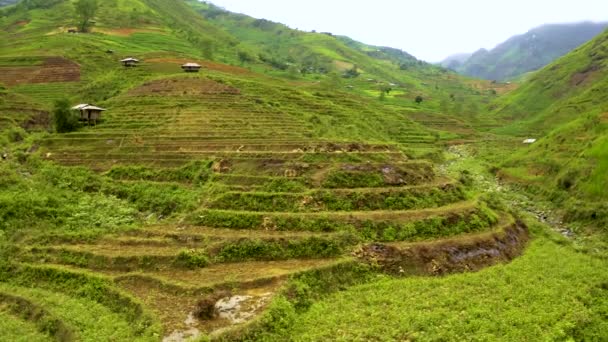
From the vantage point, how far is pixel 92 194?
3447 cm

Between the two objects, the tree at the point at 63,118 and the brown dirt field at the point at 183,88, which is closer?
the tree at the point at 63,118

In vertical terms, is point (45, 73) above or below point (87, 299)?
above

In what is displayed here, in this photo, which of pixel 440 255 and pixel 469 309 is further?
pixel 440 255

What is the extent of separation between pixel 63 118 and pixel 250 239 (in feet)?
102

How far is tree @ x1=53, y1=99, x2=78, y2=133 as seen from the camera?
4600cm

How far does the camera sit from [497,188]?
4978 cm

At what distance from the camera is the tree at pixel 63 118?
46000mm

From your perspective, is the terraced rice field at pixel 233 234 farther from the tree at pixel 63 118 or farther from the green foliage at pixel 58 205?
the green foliage at pixel 58 205

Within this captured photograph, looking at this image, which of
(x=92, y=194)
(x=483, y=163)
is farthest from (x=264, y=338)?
(x=483, y=163)

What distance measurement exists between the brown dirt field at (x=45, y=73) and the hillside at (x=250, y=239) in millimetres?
9571

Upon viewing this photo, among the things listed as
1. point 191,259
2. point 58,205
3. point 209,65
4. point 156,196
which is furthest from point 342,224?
point 209,65

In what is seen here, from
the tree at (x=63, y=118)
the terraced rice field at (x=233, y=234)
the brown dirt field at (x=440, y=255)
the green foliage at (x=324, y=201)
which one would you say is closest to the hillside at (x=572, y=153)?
the terraced rice field at (x=233, y=234)

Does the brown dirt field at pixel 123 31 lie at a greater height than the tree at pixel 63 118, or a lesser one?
greater

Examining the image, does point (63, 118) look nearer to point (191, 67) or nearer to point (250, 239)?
point (191, 67)
